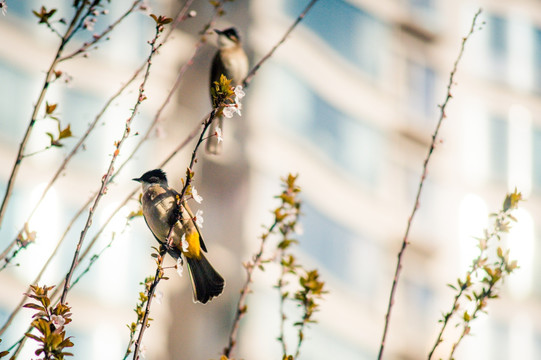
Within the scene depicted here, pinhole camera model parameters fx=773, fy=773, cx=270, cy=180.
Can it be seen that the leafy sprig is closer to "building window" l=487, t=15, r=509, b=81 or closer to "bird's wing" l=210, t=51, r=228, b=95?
"bird's wing" l=210, t=51, r=228, b=95

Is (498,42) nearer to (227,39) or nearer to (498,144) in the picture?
(498,144)

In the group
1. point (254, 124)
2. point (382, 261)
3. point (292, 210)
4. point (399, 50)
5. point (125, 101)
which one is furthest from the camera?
point (399, 50)

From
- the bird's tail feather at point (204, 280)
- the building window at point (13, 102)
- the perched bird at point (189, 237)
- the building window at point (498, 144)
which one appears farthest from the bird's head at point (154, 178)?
the building window at point (498, 144)

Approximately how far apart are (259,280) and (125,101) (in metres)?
3.90

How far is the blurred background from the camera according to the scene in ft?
42.3

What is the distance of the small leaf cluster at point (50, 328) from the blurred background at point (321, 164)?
7885 mm

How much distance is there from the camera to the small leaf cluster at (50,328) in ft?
6.64

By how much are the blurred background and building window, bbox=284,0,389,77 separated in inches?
1.9

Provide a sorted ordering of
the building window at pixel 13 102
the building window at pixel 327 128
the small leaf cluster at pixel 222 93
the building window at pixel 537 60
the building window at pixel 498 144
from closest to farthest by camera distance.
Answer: the small leaf cluster at pixel 222 93
the building window at pixel 13 102
the building window at pixel 327 128
the building window at pixel 498 144
the building window at pixel 537 60

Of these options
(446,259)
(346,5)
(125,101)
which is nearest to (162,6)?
(125,101)

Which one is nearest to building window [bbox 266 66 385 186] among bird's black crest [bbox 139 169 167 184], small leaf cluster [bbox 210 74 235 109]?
bird's black crest [bbox 139 169 167 184]

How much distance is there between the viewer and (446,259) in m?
18.1

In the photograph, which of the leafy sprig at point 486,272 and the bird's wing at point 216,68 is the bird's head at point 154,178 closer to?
the leafy sprig at point 486,272

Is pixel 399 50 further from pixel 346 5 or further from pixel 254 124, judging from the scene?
pixel 254 124
